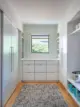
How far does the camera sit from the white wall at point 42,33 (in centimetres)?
677

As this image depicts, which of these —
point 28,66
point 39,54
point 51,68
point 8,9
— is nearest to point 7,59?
point 8,9

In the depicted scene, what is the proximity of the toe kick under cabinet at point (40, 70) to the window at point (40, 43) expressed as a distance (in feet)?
2.81

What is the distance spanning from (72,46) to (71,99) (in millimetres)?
1440

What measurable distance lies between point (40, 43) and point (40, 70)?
1.32m

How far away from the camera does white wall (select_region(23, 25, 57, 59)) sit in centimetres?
677

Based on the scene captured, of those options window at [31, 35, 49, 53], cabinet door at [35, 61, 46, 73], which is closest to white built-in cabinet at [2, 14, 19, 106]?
cabinet door at [35, 61, 46, 73]

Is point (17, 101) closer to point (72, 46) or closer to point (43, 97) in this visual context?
point (43, 97)

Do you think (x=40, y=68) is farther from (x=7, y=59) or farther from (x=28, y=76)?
(x=7, y=59)

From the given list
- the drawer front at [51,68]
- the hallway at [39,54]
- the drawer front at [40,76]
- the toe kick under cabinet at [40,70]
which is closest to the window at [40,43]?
the hallway at [39,54]

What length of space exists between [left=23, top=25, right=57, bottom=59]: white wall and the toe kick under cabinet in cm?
70

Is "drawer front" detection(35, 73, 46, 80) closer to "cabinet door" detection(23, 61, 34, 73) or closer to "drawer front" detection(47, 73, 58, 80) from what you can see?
"drawer front" detection(47, 73, 58, 80)

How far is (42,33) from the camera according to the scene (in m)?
6.81

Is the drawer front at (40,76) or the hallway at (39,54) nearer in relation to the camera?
the hallway at (39,54)

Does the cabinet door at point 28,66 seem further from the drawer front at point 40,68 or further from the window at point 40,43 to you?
the window at point 40,43
